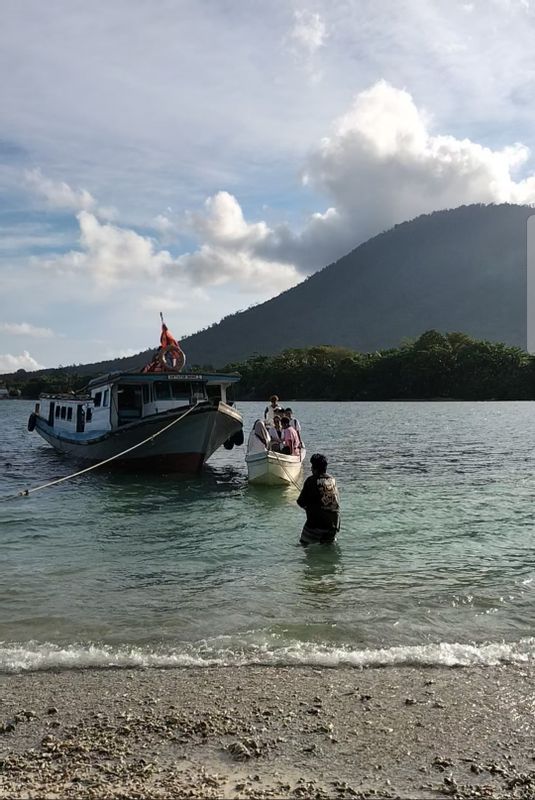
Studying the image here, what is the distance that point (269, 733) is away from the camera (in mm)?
5820

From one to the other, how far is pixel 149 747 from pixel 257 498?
1608 centimetres

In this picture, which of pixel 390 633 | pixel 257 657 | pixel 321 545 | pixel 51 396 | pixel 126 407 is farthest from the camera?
pixel 51 396

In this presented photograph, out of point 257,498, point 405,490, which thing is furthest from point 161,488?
point 405,490

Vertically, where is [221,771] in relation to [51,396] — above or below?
below

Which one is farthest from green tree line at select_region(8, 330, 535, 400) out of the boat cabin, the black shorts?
the black shorts

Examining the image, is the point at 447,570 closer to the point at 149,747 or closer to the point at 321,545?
the point at 321,545

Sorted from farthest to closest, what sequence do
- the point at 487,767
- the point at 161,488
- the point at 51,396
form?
the point at 51,396 < the point at 161,488 < the point at 487,767

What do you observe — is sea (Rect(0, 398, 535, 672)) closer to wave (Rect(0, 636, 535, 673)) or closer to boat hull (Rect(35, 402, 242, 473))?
wave (Rect(0, 636, 535, 673))

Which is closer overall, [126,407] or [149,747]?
[149,747]

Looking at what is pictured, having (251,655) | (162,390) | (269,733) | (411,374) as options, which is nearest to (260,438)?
(162,390)

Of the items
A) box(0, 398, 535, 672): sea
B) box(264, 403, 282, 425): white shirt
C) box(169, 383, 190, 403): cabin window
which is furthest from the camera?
box(169, 383, 190, 403): cabin window

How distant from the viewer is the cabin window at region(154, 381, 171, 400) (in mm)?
27906

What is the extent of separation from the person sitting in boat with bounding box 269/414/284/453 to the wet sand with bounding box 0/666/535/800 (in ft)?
54.6

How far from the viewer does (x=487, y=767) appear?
5238 millimetres
